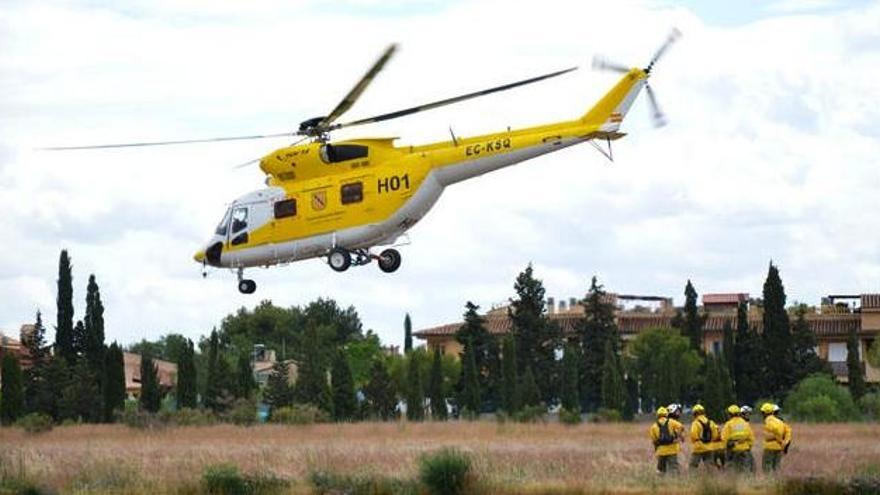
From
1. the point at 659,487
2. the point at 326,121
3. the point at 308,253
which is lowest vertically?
the point at 659,487

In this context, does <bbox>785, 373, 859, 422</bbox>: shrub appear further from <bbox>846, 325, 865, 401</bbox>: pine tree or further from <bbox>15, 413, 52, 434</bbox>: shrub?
<bbox>15, 413, 52, 434</bbox>: shrub

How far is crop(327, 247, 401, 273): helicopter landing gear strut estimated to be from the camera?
3916cm

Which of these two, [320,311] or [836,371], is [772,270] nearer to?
[836,371]

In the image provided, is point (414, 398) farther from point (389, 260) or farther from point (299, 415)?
point (389, 260)

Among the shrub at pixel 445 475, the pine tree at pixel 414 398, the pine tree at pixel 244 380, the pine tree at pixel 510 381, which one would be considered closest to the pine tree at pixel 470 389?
the pine tree at pixel 510 381

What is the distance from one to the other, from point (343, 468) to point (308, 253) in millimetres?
5183

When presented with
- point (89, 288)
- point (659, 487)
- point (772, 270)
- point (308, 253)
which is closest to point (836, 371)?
point (772, 270)

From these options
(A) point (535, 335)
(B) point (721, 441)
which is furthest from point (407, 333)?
(B) point (721, 441)

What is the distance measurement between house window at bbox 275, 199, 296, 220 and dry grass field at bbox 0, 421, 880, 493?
5012 millimetres

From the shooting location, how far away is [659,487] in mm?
31219

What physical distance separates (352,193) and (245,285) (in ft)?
12.2

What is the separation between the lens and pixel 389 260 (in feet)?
130

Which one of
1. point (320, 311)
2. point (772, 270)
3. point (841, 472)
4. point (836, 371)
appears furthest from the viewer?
point (320, 311)

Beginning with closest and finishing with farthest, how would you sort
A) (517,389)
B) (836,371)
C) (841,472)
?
(841,472) → (517,389) → (836,371)
